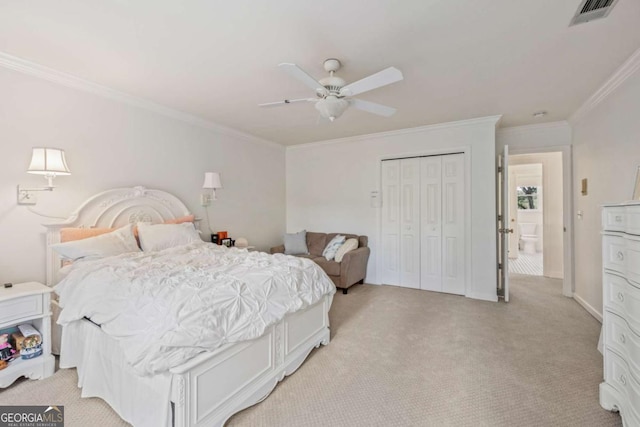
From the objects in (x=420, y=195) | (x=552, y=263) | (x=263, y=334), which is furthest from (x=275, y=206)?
(x=552, y=263)

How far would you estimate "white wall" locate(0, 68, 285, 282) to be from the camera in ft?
8.00

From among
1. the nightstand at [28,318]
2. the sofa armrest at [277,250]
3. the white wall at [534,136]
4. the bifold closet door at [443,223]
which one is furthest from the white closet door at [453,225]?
the nightstand at [28,318]

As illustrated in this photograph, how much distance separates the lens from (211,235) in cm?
411

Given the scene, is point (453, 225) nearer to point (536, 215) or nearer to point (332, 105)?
point (332, 105)

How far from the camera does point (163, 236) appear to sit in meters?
3.01

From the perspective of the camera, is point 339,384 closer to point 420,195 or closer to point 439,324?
point 439,324

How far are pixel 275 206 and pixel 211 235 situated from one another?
1.64m

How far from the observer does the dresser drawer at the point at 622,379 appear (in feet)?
4.96

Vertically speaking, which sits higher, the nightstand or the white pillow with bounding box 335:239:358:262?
the white pillow with bounding box 335:239:358:262

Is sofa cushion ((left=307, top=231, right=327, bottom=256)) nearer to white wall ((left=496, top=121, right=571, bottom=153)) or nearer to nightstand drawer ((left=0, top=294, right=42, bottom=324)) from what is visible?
white wall ((left=496, top=121, right=571, bottom=153))

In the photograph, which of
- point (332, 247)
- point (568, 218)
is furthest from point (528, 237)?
point (332, 247)

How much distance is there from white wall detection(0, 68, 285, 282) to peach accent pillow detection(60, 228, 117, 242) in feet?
0.67

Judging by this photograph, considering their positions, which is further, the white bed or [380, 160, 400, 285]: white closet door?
[380, 160, 400, 285]: white closet door

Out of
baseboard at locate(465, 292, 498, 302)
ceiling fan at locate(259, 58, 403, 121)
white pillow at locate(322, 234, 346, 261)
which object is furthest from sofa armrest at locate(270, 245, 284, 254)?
ceiling fan at locate(259, 58, 403, 121)
